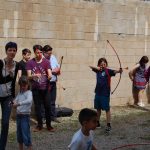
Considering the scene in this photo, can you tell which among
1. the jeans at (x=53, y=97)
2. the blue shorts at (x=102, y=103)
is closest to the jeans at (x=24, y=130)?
the blue shorts at (x=102, y=103)

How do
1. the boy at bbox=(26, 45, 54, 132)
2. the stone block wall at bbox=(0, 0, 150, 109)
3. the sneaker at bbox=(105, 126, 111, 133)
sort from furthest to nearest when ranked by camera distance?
1. the stone block wall at bbox=(0, 0, 150, 109)
2. the sneaker at bbox=(105, 126, 111, 133)
3. the boy at bbox=(26, 45, 54, 132)

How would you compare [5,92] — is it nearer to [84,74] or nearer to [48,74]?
[48,74]

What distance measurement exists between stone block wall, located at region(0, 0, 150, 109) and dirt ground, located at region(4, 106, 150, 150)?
0.97m

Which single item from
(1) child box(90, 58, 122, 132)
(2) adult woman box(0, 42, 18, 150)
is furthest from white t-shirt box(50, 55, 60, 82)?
(2) adult woman box(0, 42, 18, 150)

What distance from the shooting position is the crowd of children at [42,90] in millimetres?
4887

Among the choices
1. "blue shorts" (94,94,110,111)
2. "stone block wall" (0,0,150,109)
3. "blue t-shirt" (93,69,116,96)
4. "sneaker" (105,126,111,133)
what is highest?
"stone block wall" (0,0,150,109)

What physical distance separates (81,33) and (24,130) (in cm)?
489

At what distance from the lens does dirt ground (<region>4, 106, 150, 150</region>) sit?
8.15 m

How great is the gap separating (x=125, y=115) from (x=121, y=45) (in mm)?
2089

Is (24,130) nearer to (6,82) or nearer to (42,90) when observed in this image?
(6,82)

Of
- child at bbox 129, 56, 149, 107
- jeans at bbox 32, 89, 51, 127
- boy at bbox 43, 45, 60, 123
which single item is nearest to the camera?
jeans at bbox 32, 89, 51, 127

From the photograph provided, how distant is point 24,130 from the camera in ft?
23.4

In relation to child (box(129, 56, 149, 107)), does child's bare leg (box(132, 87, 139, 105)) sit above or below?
below

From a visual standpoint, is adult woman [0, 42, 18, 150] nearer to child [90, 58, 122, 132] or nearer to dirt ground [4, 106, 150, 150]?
dirt ground [4, 106, 150, 150]
